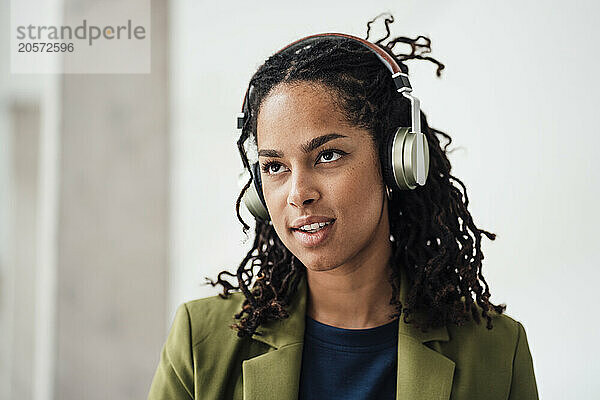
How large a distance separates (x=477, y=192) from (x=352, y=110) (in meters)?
0.72

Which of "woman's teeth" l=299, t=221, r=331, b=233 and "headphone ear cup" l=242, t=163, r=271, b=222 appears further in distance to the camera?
"headphone ear cup" l=242, t=163, r=271, b=222

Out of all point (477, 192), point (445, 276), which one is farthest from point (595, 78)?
point (445, 276)

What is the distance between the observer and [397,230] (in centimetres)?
138

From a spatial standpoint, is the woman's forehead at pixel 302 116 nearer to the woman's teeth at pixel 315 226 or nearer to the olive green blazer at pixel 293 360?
the woman's teeth at pixel 315 226

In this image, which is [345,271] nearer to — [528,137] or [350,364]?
[350,364]

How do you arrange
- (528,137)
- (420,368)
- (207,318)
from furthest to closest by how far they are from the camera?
(528,137) → (207,318) → (420,368)

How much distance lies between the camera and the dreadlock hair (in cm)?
119

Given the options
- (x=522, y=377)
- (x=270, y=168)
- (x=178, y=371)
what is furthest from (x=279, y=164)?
(x=522, y=377)

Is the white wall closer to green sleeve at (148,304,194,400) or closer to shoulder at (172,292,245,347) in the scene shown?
shoulder at (172,292,245,347)

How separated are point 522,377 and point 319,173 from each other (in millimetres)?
620

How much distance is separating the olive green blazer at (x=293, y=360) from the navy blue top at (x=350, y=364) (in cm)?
4

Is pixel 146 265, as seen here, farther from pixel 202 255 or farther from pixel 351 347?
pixel 351 347

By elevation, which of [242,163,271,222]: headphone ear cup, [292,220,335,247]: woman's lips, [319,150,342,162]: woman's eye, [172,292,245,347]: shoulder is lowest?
[172,292,245,347]: shoulder

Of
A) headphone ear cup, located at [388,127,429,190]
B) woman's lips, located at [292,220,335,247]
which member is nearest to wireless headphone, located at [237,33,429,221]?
headphone ear cup, located at [388,127,429,190]
